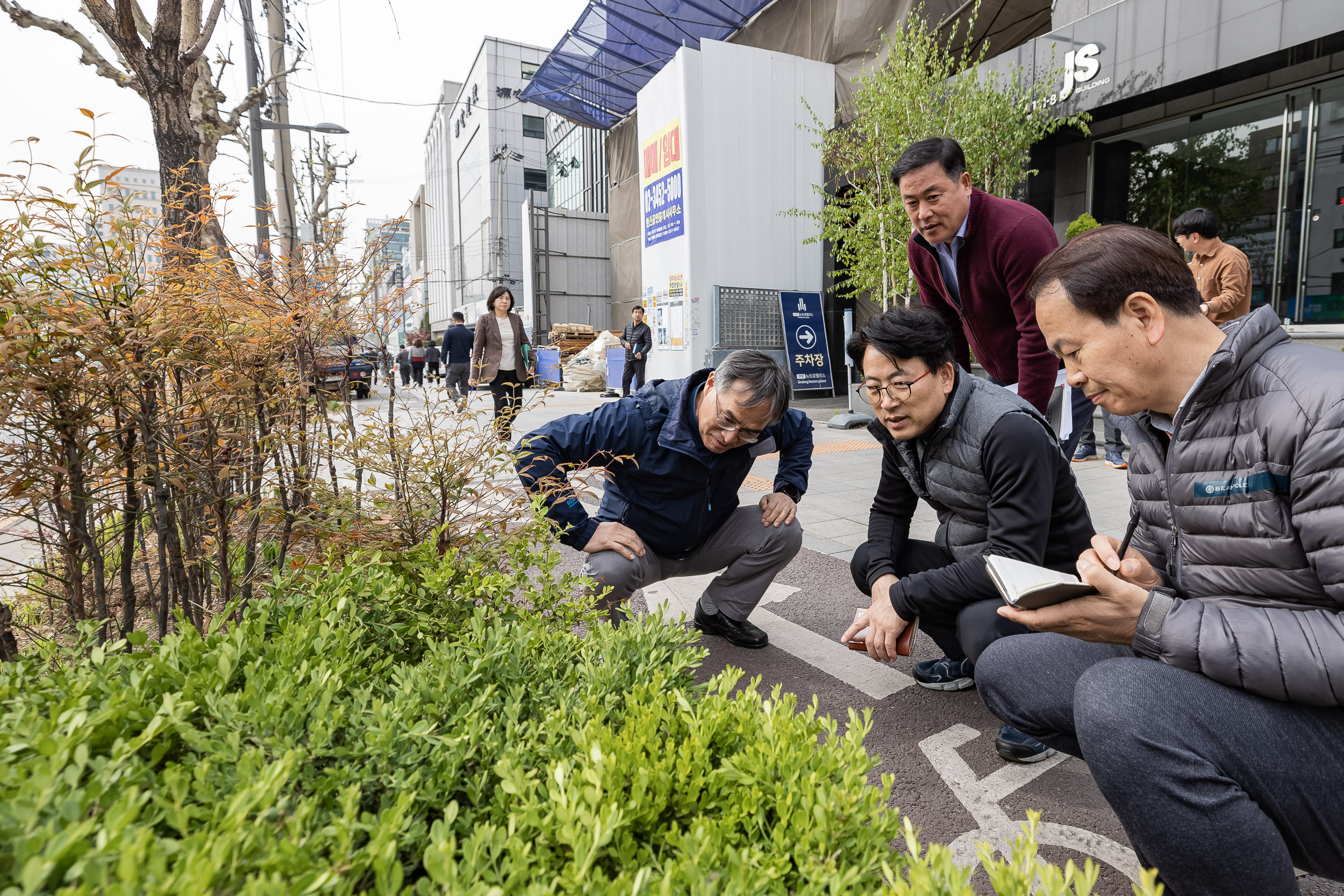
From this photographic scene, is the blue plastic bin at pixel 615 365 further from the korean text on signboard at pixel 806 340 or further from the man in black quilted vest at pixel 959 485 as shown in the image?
the man in black quilted vest at pixel 959 485

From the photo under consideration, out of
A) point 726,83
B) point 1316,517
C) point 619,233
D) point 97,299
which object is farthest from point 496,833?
point 619,233

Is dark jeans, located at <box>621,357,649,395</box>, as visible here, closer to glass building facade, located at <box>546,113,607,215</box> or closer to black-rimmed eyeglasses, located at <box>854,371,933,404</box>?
black-rimmed eyeglasses, located at <box>854,371,933,404</box>

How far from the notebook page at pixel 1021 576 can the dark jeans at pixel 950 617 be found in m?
0.53

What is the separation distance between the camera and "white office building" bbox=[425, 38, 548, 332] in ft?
141

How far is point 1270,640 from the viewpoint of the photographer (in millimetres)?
1295

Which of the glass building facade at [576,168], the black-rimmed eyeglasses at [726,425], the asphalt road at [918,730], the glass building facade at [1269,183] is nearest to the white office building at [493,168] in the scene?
the glass building facade at [576,168]

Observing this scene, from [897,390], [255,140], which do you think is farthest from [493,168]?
[897,390]

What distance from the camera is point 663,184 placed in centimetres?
1415

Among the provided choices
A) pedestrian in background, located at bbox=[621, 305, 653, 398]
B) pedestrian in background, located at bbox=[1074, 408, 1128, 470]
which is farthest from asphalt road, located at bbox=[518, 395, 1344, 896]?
pedestrian in background, located at bbox=[621, 305, 653, 398]

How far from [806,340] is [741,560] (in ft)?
38.6

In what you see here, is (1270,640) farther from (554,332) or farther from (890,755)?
(554,332)

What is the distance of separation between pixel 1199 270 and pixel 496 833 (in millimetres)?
6474

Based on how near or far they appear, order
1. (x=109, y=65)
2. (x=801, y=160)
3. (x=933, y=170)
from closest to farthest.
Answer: (x=933, y=170)
(x=109, y=65)
(x=801, y=160)

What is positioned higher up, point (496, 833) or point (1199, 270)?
point (1199, 270)
